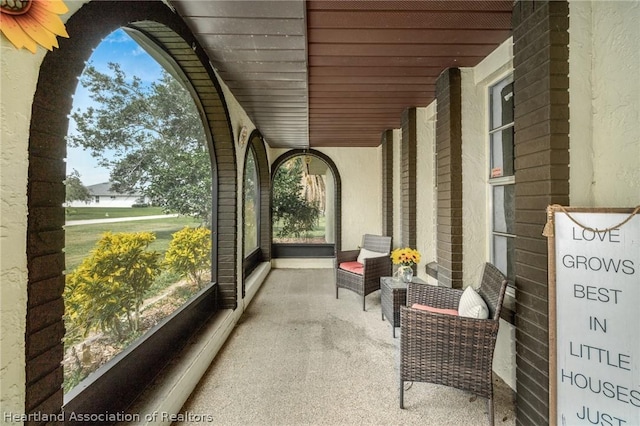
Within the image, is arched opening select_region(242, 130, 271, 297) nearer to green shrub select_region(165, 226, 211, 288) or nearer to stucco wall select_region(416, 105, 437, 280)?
green shrub select_region(165, 226, 211, 288)

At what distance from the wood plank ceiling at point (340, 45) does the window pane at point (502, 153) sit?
0.69m

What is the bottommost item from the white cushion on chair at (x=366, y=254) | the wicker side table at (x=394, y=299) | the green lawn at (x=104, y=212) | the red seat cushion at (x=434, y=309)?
the wicker side table at (x=394, y=299)

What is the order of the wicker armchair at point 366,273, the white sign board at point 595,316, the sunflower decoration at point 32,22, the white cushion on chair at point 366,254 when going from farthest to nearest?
the white cushion on chair at point 366,254 → the wicker armchair at point 366,273 → the white sign board at point 595,316 → the sunflower decoration at point 32,22

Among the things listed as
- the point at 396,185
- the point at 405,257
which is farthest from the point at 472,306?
the point at 396,185

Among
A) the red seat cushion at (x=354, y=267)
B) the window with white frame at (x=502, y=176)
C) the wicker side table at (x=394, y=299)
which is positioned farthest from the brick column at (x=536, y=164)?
the red seat cushion at (x=354, y=267)

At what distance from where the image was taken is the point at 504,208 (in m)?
2.28

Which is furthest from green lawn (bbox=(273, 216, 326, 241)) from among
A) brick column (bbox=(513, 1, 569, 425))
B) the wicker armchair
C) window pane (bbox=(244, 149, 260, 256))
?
brick column (bbox=(513, 1, 569, 425))

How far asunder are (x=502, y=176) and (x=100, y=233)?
289 centimetres

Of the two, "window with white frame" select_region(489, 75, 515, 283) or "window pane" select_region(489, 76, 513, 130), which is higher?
"window pane" select_region(489, 76, 513, 130)

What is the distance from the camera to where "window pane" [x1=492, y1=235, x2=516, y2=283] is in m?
2.15

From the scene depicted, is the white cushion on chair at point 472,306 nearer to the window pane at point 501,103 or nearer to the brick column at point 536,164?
the brick column at point 536,164

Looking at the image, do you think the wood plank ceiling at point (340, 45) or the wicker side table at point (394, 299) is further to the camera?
the wicker side table at point (394, 299)

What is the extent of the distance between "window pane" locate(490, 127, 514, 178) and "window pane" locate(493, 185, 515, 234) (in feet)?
0.42

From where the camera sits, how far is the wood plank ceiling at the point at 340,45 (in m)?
1.74
